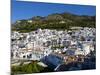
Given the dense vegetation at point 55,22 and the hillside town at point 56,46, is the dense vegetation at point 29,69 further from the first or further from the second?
the dense vegetation at point 55,22

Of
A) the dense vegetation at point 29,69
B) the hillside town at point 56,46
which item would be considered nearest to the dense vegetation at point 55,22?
the hillside town at point 56,46

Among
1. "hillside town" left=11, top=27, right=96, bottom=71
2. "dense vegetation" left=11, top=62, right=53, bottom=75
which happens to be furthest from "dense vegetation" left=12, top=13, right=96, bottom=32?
"dense vegetation" left=11, top=62, right=53, bottom=75

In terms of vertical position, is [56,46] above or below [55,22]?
below

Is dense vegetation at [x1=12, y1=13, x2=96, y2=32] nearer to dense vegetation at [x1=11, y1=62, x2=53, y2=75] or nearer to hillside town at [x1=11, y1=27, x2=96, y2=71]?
hillside town at [x1=11, y1=27, x2=96, y2=71]

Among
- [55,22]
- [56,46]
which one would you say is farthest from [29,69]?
[55,22]

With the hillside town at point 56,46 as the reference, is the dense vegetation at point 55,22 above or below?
above

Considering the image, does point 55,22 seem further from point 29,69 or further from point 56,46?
point 29,69
